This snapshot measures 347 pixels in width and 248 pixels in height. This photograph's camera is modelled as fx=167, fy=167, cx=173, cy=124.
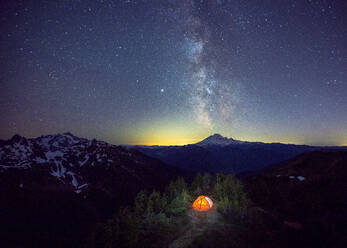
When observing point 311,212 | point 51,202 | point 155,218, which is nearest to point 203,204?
point 155,218

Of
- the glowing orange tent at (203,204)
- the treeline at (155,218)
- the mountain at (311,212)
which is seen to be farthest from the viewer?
the glowing orange tent at (203,204)

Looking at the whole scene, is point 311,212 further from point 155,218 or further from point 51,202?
point 51,202

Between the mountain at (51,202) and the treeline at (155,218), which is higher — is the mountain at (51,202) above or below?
below

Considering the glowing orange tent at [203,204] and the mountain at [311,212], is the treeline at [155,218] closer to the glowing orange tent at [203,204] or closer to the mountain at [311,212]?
the glowing orange tent at [203,204]

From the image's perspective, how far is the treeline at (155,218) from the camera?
1145 cm

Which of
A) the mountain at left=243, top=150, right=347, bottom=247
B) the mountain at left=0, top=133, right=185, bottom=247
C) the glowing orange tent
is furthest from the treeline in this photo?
the mountain at left=0, top=133, right=185, bottom=247

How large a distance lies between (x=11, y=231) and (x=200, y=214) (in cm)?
→ 16120

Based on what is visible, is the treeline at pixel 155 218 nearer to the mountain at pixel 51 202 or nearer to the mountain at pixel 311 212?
the mountain at pixel 311 212

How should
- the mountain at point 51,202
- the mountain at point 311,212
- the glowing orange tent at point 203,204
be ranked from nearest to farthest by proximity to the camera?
1. the mountain at point 311,212
2. the glowing orange tent at point 203,204
3. the mountain at point 51,202

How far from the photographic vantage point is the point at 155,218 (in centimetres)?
1659

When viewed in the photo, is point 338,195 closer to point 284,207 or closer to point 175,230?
point 284,207

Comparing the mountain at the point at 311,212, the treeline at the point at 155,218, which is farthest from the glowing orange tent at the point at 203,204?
the mountain at the point at 311,212

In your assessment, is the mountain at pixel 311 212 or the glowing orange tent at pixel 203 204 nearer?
the mountain at pixel 311 212

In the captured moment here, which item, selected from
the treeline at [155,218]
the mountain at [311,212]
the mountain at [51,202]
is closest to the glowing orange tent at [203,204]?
the treeline at [155,218]
